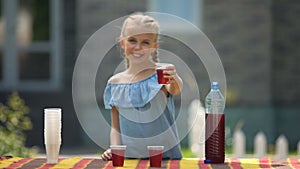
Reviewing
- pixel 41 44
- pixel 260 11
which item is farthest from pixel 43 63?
pixel 260 11

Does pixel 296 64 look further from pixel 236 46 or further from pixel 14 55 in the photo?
pixel 14 55

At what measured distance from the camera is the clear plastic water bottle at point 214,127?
454 centimetres

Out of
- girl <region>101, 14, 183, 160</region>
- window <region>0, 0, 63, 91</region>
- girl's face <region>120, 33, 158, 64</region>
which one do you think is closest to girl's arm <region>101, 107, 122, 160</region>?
girl <region>101, 14, 183, 160</region>

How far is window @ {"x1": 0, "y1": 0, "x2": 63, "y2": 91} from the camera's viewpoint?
14211mm

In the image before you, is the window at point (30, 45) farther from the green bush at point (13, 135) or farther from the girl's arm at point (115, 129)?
the girl's arm at point (115, 129)

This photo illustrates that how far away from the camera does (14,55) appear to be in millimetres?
14297

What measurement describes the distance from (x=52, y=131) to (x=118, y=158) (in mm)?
363

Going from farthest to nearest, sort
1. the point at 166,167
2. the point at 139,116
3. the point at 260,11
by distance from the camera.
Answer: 1. the point at 260,11
2. the point at 139,116
3. the point at 166,167

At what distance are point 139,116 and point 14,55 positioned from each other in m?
9.75

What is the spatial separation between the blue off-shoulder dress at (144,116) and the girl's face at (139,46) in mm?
117

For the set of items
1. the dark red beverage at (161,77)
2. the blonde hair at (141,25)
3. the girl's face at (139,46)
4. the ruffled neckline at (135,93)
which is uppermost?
the blonde hair at (141,25)

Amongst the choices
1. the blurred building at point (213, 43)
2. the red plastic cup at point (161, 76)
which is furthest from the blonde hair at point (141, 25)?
the blurred building at point (213, 43)

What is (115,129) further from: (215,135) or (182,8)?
(182,8)

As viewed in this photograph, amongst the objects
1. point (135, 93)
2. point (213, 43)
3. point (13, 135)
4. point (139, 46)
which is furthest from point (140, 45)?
point (213, 43)
